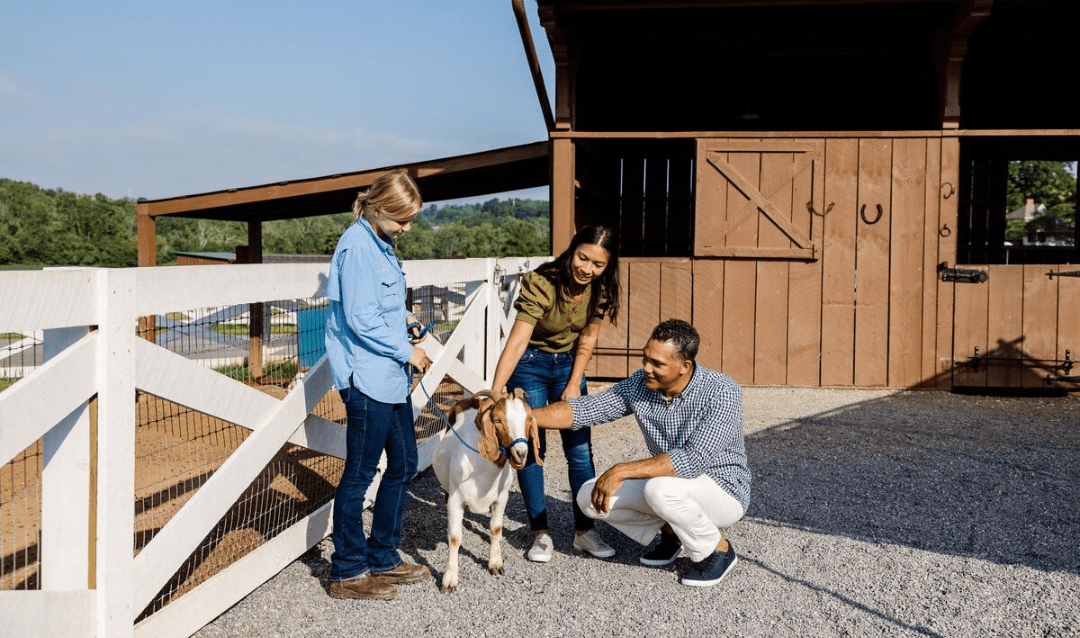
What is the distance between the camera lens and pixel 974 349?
31.1 ft

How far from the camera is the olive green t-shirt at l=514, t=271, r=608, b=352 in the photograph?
4332 millimetres

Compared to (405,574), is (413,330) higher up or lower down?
higher up

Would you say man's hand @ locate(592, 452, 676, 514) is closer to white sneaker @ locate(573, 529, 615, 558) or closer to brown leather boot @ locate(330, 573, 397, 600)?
white sneaker @ locate(573, 529, 615, 558)

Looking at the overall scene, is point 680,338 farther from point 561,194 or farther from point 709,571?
point 561,194

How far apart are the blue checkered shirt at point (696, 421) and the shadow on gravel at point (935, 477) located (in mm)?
1033

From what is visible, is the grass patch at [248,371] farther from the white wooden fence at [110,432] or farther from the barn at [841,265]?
the white wooden fence at [110,432]

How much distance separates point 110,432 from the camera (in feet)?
8.96

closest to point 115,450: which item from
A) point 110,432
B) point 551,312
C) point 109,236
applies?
point 110,432

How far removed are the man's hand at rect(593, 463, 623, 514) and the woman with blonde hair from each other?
83 centimetres

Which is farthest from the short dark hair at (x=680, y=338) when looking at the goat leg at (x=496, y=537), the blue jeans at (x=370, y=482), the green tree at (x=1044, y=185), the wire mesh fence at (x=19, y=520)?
the green tree at (x=1044, y=185)

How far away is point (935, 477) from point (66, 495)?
17.0 ft

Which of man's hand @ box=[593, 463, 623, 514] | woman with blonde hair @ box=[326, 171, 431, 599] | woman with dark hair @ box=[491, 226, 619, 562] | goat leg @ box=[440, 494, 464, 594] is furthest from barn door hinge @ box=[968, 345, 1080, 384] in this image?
woman with blonde hair @ box=[326, 171, 431, 599]

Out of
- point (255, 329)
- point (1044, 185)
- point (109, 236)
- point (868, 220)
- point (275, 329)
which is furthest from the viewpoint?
point (109, 236)

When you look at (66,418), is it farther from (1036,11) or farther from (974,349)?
(1036,11)
